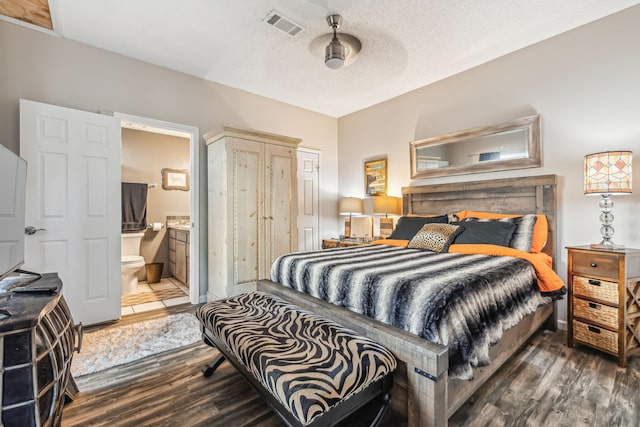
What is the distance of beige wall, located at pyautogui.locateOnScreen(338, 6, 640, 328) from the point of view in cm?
232

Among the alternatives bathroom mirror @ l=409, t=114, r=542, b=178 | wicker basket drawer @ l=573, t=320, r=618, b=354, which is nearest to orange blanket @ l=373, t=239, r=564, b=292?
wicker basket drawer @ l=573, t=320, r=618, b=354

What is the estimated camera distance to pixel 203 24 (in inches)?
96.5

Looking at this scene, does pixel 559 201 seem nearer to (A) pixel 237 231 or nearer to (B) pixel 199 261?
(A) pixel 237 231

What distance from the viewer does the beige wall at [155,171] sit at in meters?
4.36

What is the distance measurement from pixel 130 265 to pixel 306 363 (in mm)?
3371

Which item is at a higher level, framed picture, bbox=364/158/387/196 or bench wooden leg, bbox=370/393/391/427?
framed picture, bbox=364/158/387/196

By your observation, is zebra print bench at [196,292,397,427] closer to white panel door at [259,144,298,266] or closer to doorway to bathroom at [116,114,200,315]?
white panel door at [259,144,298,266]

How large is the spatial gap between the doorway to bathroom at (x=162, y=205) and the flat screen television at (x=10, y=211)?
2300 millimetres

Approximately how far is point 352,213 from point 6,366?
3.86 meters

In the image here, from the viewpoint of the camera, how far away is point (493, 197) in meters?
3.04

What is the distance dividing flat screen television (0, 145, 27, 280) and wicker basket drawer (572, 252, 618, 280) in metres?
3.40

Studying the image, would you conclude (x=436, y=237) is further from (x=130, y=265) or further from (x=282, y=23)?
(x=130, y=265)

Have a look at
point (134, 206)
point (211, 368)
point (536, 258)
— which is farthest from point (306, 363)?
point (134, 206)

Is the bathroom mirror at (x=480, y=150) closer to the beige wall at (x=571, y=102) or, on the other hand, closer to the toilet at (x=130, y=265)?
the beige wall at (x=571, y=102)
